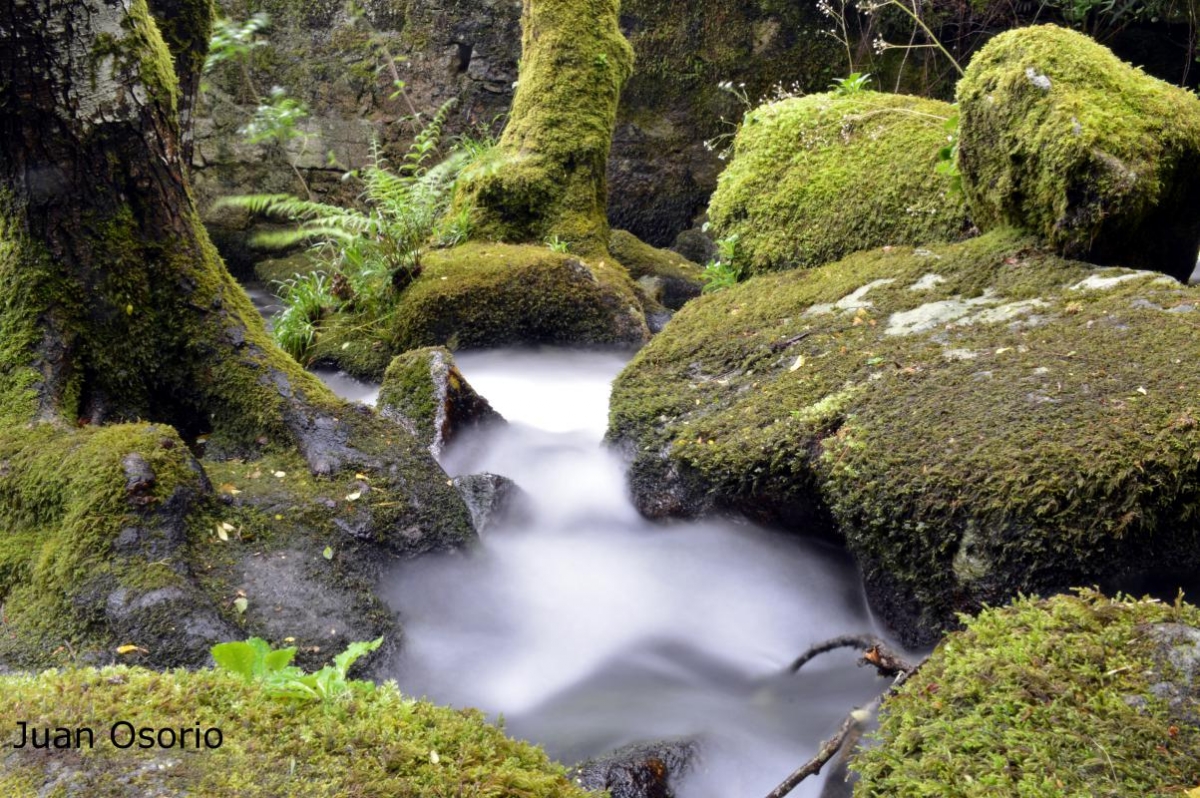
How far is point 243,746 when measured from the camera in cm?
160

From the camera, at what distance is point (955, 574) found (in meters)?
2.81

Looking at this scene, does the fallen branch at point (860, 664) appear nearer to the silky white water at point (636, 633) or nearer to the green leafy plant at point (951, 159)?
the silky white water at point (636, 633)

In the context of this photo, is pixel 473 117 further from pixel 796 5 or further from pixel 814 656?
pixel 814 656

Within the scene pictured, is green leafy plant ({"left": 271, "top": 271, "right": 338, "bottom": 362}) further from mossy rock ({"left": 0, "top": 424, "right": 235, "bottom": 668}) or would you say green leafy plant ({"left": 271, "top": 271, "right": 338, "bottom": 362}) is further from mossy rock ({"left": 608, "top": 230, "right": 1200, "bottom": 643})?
mossy rock ({"left": 0, "top": 424, "right": 235, "bottom": 668})

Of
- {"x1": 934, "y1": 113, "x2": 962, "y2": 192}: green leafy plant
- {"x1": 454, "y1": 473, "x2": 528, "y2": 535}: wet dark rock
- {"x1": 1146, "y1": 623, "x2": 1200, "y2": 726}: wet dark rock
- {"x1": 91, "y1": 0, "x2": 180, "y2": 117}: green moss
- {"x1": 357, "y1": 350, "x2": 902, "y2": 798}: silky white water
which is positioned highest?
{"x1": 91, "y1": 0, "x2": 180, "y2": 117}: green moss

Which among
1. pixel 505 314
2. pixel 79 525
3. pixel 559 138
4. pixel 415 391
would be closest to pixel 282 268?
pixel 559 138

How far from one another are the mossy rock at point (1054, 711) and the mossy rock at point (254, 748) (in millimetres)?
762

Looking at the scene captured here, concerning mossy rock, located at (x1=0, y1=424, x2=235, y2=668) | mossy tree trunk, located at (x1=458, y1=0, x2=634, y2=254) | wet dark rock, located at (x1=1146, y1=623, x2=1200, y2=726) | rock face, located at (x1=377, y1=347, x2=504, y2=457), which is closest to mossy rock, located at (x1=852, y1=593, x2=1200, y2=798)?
wet dark rock, located at (x1=1146, y1=623, x2=1200, y2=726)

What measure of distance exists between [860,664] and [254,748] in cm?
209

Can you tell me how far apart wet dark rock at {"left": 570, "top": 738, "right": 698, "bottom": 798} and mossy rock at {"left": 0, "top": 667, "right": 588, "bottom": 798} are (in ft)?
2.70

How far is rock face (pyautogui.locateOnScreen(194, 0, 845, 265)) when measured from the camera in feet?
33.2

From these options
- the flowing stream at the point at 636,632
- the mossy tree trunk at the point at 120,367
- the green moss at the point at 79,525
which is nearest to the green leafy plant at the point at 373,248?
the mossy tree trunk at the point at 120,367

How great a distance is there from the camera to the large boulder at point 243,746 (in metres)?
1.49

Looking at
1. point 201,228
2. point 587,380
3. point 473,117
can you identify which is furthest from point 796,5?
point 201,228
